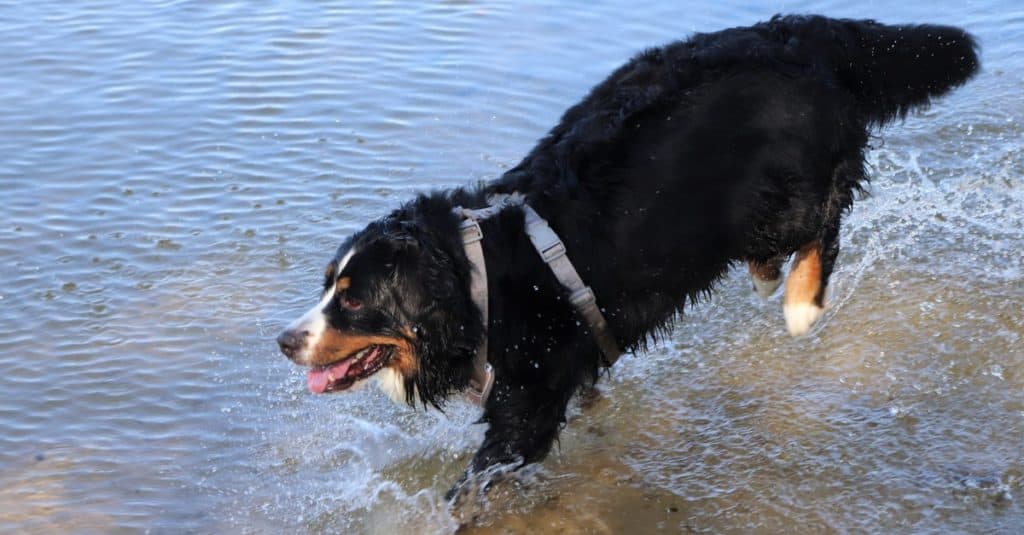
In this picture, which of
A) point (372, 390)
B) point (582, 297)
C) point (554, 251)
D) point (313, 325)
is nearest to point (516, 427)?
point (582, 297)

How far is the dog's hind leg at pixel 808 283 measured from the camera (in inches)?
181

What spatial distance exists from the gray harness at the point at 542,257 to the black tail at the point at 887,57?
123 centimetres

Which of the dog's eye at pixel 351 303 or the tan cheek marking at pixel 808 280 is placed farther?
the tan cheek marking at pixel 808 280

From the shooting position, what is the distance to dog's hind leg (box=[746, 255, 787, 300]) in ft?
15.3

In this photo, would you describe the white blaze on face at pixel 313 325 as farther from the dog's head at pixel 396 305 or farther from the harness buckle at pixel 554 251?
the harness buckle at pixel 554 251

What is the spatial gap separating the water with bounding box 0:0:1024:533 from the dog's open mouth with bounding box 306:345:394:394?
1.64 ft

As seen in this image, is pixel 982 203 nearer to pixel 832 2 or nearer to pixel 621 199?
pixel 621 199

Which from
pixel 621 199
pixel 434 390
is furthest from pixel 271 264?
pixel 621 199

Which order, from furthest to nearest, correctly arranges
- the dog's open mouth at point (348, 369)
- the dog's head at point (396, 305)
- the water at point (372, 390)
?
the water at point (372, 390) → the dog's open mouth at point (348, 369) → the dog's head at point (396, 305)

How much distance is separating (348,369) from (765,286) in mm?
1955

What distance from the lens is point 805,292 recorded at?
4613 millimetres

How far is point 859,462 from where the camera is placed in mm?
3922

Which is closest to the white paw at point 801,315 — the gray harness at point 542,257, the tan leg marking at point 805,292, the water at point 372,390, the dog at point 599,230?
the tan leg marking at point 805,292

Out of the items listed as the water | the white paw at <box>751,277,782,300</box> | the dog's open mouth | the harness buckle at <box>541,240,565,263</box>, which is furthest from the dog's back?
the dog's open mouth
